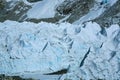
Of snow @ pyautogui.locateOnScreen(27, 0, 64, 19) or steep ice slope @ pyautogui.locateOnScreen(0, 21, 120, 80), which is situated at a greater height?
steep ice slope @ pyautogui.locateOnScreen(0, 21, 120, 80)

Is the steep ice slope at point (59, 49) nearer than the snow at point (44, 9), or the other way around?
the steep ice slope at point (59, 49)

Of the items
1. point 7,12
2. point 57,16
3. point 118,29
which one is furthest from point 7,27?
point 7,12

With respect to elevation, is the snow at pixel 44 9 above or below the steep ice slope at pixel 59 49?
below

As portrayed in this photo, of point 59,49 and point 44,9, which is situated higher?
point 59,49

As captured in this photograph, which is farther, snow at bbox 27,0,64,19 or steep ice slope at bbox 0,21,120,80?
snow at bbox 27,0,64,19

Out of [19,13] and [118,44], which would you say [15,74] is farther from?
[19,13]
